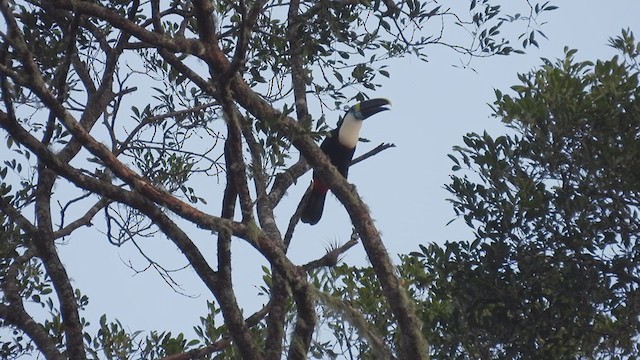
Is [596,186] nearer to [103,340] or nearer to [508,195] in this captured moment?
[508,195]

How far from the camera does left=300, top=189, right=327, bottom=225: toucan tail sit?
24.6 ft

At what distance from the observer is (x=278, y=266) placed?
3.88 metres

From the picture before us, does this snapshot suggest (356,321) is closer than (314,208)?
Yes

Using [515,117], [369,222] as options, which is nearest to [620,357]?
[515,117]

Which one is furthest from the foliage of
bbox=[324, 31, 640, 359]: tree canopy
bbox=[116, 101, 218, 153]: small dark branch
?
bbox=[116, 101, 218, 153]: small dark branch

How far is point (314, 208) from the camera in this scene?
7.54 m

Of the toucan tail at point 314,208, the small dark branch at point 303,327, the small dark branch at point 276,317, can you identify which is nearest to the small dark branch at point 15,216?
the small dark branch at point 276,317

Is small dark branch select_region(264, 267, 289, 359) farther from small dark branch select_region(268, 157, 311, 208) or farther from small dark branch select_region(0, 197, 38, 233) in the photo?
small dark branch select_region(0, 197, 38, 233)

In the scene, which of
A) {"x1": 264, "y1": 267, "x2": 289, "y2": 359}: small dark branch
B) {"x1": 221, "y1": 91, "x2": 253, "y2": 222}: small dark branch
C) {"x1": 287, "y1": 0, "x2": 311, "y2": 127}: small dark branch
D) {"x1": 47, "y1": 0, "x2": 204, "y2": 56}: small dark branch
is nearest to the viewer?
{"x1": 221, "y1": 91, "x2": 253, "y2": 222}: small dark branch

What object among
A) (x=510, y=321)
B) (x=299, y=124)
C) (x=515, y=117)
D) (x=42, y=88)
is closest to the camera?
(x=42, y=88)

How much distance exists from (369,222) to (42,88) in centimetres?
134

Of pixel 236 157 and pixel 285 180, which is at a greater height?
pixel 285 180

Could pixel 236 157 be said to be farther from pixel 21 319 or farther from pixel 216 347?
pixel 21 319

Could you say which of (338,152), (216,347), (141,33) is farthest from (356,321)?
(338,152)
